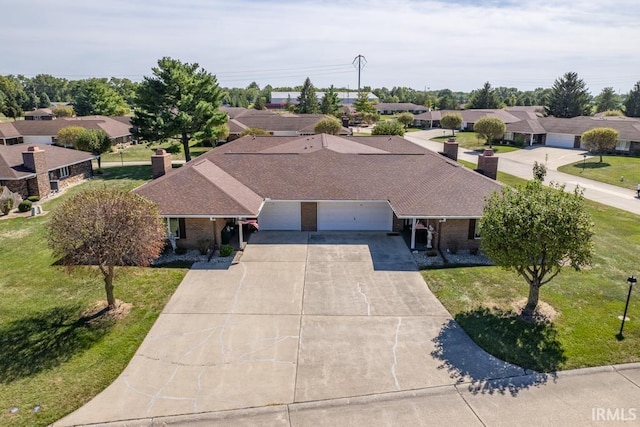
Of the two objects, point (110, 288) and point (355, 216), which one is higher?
point (355, 216)

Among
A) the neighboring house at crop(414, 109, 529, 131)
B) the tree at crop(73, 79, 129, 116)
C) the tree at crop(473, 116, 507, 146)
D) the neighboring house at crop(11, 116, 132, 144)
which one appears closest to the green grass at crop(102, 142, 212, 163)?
the neighboring house at crop(11, 116, 132, 144)

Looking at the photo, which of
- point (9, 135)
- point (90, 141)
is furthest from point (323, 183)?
point (9, 135)

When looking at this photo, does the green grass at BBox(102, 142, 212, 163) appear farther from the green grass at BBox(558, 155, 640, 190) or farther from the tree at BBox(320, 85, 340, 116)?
the green grass at BBox(558, 155, 640, 190)

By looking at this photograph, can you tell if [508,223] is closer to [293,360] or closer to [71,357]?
[293,360]

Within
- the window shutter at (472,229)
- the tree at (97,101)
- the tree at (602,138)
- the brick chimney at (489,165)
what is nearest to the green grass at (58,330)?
the window shutter at (472,229)

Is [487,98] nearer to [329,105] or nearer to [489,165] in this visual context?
[329,105]

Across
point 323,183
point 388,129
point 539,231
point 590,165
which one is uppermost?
point 388,129

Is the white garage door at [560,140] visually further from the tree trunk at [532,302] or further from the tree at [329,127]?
the tree trunk at [532,302]

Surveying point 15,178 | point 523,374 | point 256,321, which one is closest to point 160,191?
point 256,321
